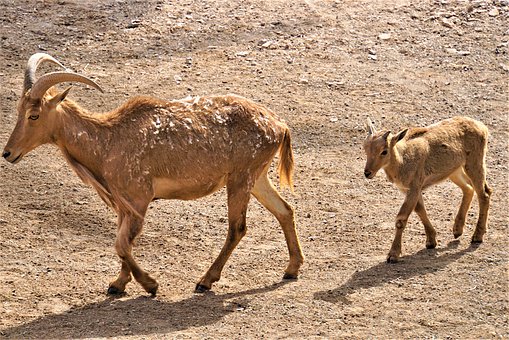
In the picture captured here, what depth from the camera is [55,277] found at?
11.4 meters

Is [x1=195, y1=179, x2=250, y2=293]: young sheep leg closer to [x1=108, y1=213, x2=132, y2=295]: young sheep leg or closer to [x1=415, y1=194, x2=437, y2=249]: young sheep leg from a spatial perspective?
[x1=108, y1=213, x2=132, y2=295]: young sheep leg

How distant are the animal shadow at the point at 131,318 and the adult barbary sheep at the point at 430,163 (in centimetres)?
221

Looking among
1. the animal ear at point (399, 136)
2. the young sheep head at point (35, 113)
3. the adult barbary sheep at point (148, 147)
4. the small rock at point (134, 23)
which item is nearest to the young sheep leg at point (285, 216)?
the adult barbary sheep at point (148, 147)

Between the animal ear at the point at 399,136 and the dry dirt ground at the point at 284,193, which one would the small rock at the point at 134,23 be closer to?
the dry dirt ground at the point at 284,193

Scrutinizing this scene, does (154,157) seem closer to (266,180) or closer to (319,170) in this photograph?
(266,180)

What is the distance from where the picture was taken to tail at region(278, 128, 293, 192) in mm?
11703

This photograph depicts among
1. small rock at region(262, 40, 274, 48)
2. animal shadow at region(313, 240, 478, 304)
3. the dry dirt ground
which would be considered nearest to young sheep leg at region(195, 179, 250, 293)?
the dry dirt ground

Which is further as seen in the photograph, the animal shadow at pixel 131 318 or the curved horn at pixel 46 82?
the curved horn at pixel 46 82

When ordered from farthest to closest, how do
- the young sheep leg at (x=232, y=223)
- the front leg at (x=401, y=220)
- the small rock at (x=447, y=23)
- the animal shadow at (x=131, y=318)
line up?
1. the small rock at (x=447, y=23)
2. the front leg at (x=401, y=220)
3. the young sheep leg at (x=232, y=223)
4. the animal shadow at (x=131, y=318)

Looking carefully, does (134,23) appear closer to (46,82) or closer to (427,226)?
(427,226)

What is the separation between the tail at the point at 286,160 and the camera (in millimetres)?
11703

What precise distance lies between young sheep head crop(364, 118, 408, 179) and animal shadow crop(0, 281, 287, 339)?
207 centimetres

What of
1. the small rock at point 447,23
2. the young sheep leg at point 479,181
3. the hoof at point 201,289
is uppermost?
the small rock at point 447,23

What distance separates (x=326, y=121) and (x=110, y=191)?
19.0ft
